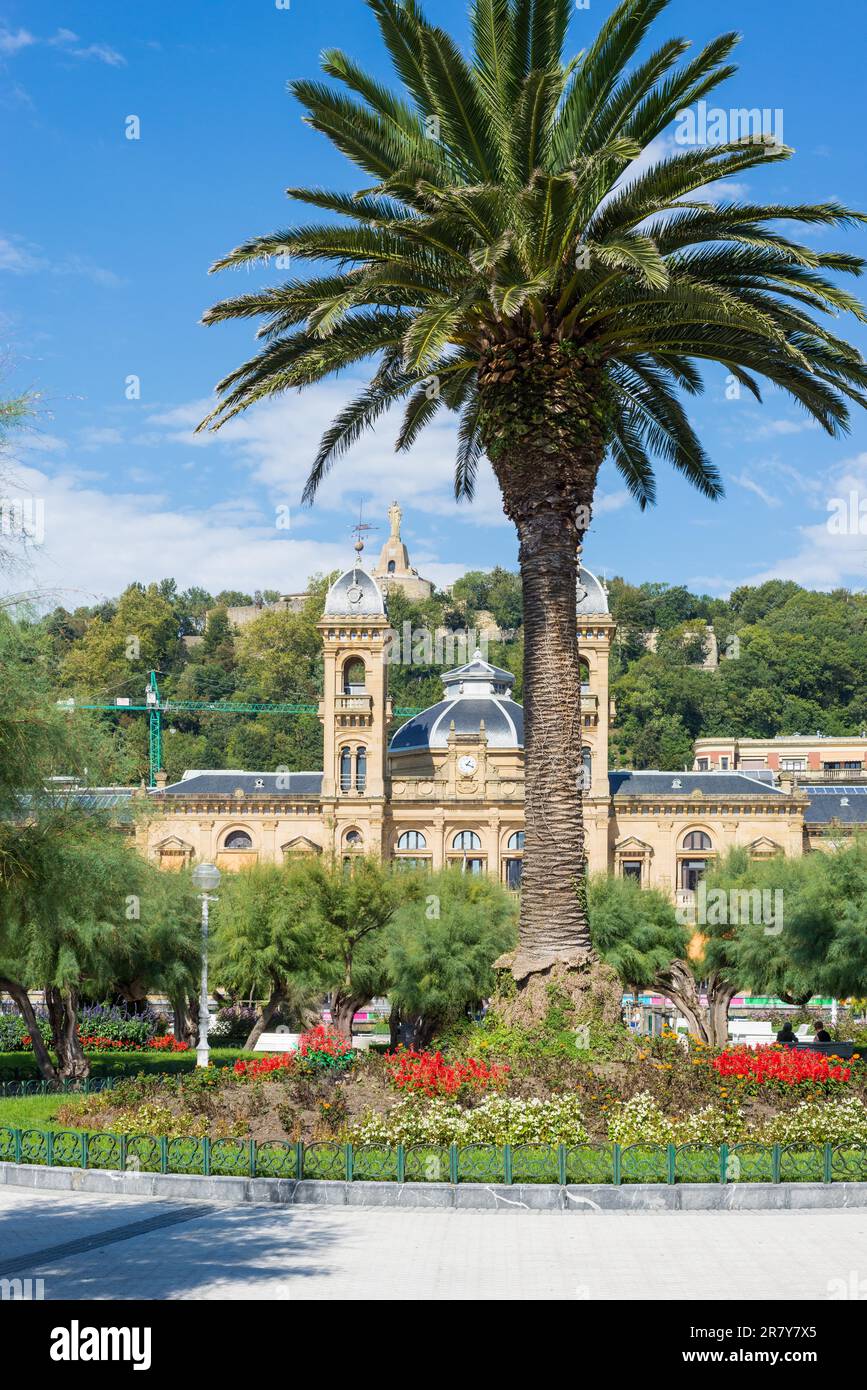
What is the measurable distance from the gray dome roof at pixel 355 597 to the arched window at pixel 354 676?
2.03 metres

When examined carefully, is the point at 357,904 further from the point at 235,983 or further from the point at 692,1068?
the point at 692,1068

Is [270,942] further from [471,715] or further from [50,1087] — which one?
[471,715]

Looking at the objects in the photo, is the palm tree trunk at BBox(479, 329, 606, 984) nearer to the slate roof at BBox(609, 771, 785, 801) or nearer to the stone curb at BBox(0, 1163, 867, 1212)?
the stone curb at BBox(0, 1163, 867, 1212)

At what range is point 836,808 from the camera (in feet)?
214

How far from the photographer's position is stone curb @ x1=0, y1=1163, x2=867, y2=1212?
1366 centimetres

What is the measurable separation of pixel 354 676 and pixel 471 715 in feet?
18.3

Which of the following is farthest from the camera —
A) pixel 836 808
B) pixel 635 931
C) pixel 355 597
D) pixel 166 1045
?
pixel 836 808

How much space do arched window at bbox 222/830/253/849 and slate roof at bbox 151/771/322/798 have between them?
5.65ft

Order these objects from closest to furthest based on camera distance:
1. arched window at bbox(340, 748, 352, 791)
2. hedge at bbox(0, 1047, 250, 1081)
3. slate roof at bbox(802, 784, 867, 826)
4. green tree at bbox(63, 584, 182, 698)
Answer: hedge at bbox(0, 1047, 250, 1081)
arched window at bbox(340, 748, 352, 791)
slate roof at bbox(802, 784, 867, 826)
green tree at bbox(63, 584, 182, 698)

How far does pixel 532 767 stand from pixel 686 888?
4426 centimetres

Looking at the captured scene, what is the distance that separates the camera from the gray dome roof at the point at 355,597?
60312 mm

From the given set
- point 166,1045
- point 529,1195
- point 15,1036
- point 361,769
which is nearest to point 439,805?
point 361,769

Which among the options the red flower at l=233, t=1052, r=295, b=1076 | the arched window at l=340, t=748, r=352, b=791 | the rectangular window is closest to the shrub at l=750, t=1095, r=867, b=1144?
the red flower at l=233, t=1052, r=295, b=1076

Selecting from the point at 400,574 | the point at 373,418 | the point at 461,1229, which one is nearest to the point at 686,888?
the point at 373,418
